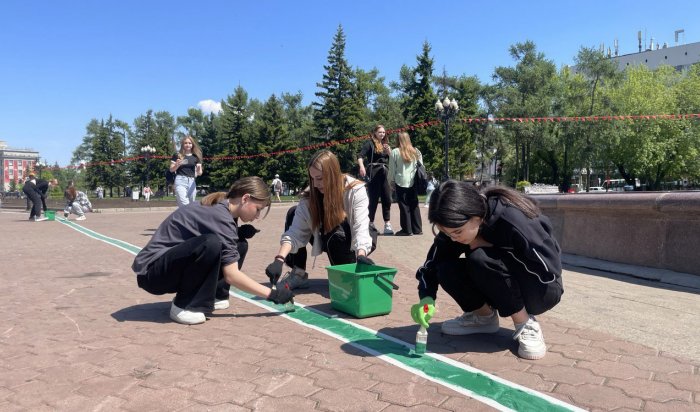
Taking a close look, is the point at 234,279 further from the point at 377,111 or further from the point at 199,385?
the point at 377,111

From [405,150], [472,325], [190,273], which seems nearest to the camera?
[472,325]

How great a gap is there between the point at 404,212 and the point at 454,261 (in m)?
Answer: 6.14

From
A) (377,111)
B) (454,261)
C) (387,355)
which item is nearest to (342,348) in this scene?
(387,355)

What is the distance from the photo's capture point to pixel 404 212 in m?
9.13

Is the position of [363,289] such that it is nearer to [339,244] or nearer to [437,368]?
[339,244]

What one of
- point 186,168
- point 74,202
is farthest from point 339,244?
point 74,202

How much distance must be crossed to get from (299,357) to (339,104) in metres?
48.6

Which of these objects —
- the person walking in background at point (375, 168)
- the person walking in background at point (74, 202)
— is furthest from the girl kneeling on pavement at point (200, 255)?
the person walking in background at point (74, 202)

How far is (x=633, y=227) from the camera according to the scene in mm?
5750

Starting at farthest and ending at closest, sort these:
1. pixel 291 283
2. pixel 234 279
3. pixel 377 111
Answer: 1. pixel 377 111
2. pixel 291 283
3. pixel 234 279

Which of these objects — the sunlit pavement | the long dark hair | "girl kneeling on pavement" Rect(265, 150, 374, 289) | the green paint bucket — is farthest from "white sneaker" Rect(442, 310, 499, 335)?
"girl kneeling on pavement" Rect(265, 150, 374, 289)

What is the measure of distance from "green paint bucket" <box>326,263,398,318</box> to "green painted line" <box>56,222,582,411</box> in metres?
0.14

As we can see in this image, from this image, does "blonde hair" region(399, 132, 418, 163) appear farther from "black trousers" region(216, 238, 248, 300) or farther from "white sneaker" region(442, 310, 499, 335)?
"white sneaker" region(442, 310, 499, 335)

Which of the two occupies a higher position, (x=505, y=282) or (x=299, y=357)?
(x=505, y=282)
